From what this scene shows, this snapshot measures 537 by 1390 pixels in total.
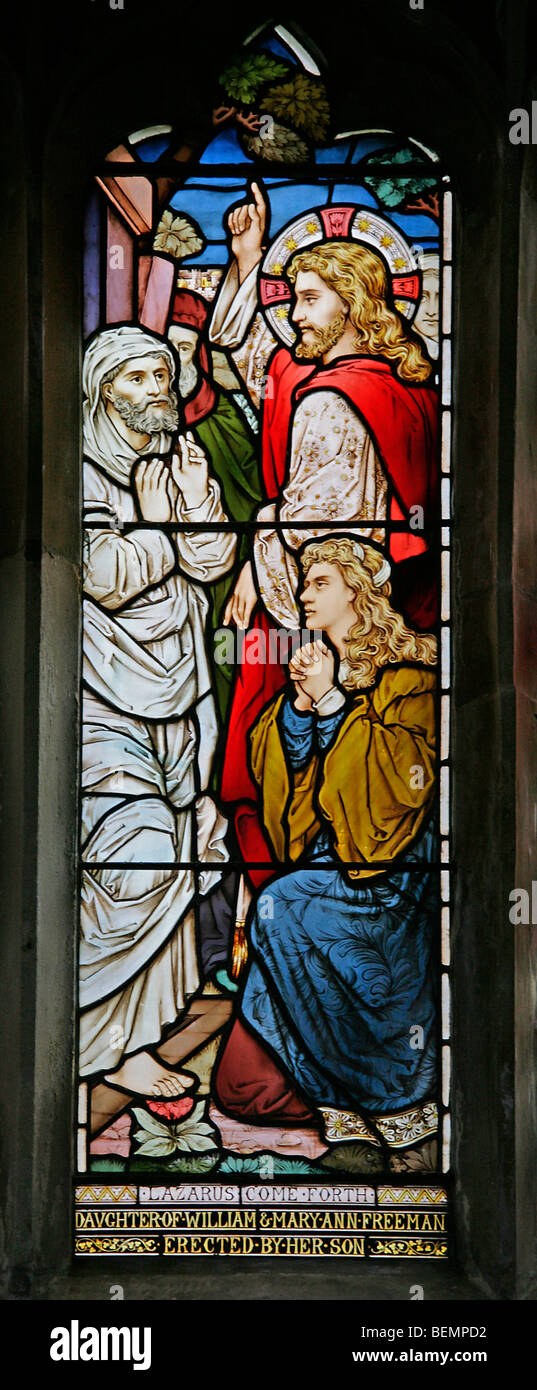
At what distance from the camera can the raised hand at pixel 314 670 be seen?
3.60 meters

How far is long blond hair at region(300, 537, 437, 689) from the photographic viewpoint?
142 inches

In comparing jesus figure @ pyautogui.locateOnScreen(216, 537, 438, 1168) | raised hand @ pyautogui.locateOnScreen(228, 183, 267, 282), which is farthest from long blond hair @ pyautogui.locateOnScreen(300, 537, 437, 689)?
raised hand @ pyautogui.locateOnScreen(228, 183, 267, 282)

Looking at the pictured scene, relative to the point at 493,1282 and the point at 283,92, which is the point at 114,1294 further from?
the point at 283,92

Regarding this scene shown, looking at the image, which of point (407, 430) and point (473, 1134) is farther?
point (407, 430)

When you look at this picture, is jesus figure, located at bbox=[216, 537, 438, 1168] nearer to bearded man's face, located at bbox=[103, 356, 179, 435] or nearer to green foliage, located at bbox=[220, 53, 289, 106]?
bearded man's face, located at bbox=[103, 356, 179, 435]

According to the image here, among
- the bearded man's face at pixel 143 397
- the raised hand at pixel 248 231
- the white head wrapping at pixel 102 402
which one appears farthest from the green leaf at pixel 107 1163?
the raised hand at pixel 248 231

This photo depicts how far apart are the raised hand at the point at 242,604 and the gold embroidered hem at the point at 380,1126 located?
4.25 feet

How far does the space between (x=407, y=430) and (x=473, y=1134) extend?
1856mm

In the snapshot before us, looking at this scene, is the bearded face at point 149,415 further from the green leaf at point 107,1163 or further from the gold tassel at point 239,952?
the green leaf at point 107,1163

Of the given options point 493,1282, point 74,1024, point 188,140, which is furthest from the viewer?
point 188,140

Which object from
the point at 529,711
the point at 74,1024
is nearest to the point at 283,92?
the point at 529,711

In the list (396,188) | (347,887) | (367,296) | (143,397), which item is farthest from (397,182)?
(347,887)

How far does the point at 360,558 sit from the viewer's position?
3625mm

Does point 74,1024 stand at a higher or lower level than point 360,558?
lower
